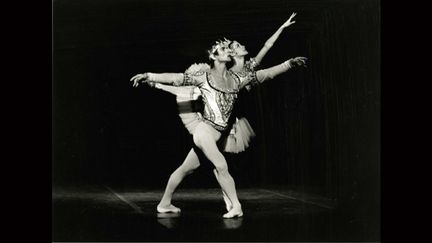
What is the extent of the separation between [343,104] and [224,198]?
127 cm

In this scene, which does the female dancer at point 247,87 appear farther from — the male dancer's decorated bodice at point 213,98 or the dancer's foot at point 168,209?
the dancer's foot at point 168,209

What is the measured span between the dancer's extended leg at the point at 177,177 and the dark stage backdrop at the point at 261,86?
149 mm

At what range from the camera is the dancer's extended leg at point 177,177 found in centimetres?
727

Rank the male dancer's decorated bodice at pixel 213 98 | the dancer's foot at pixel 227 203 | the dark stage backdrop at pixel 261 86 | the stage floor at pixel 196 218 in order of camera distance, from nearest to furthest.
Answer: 1. the stage floor at pixel 196 218
2. the male dancer's decorated bodice at pixel 213 98
3. the dancer's foot at pixel 227 203
4. the dark stage backdrop at pixel 261 86

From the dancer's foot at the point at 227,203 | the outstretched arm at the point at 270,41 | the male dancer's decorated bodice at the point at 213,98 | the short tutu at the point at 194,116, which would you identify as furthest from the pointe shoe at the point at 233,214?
the outstretched arm at the point at 270,41

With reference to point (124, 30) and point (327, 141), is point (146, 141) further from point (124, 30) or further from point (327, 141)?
point (327, 141)

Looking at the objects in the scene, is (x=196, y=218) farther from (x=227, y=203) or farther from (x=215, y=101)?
(x=215, y=101)

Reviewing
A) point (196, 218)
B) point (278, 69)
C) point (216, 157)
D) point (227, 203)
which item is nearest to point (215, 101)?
point (216, 157)

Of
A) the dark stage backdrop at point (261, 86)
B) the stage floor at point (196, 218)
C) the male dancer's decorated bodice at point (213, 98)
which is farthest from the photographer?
the dark stage backdrop at point (261, 86)

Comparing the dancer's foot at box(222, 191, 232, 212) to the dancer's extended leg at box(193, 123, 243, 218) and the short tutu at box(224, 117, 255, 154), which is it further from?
the short tutu at box(224, 117, 255, 154)

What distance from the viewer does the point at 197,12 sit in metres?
7.46

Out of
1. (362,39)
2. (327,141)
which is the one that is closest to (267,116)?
(327,141)

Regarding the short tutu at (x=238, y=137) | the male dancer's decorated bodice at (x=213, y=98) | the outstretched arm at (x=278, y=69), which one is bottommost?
the short tutu at (x=238, y=137)

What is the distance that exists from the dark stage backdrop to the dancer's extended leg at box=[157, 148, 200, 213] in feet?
0.49
